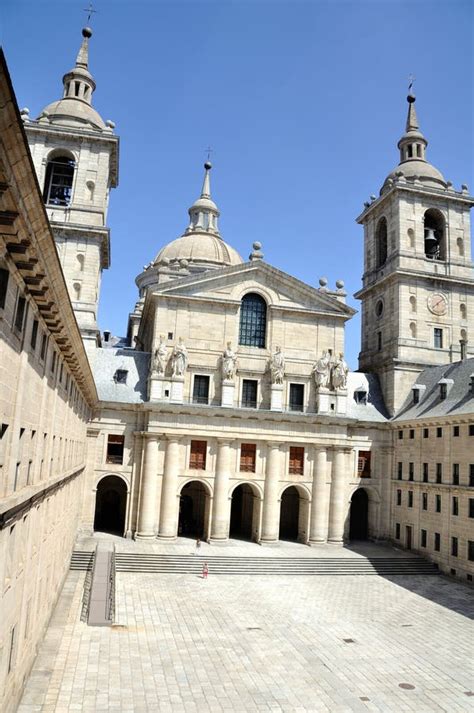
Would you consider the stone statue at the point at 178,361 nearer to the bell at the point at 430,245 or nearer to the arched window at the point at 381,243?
the arched window at the point at 381,243

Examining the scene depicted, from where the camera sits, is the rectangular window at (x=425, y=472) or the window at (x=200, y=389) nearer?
the rectangular window at (x=425, y=472)

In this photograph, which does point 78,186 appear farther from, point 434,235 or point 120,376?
point 434,235

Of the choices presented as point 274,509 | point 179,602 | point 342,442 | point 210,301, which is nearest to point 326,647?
point 179,602

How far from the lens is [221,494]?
4231cm

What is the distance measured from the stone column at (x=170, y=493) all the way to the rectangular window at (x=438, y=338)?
24941mm

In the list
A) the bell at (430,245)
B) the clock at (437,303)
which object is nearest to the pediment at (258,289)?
the clock at (437,303)

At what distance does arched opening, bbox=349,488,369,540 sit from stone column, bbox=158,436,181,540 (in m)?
16.4

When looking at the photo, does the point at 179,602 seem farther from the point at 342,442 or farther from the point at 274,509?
the point at 342,442

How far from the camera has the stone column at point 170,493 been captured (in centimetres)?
4116

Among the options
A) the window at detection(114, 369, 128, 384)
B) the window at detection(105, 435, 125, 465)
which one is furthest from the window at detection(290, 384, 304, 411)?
the window at detection(105, 435, 125, 465)

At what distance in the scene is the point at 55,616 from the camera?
25.0 metres

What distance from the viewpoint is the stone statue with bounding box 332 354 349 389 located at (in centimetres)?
4553

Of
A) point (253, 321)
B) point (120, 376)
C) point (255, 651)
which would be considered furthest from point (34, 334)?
point (253, 321)

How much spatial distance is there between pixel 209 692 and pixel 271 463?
988 inches
